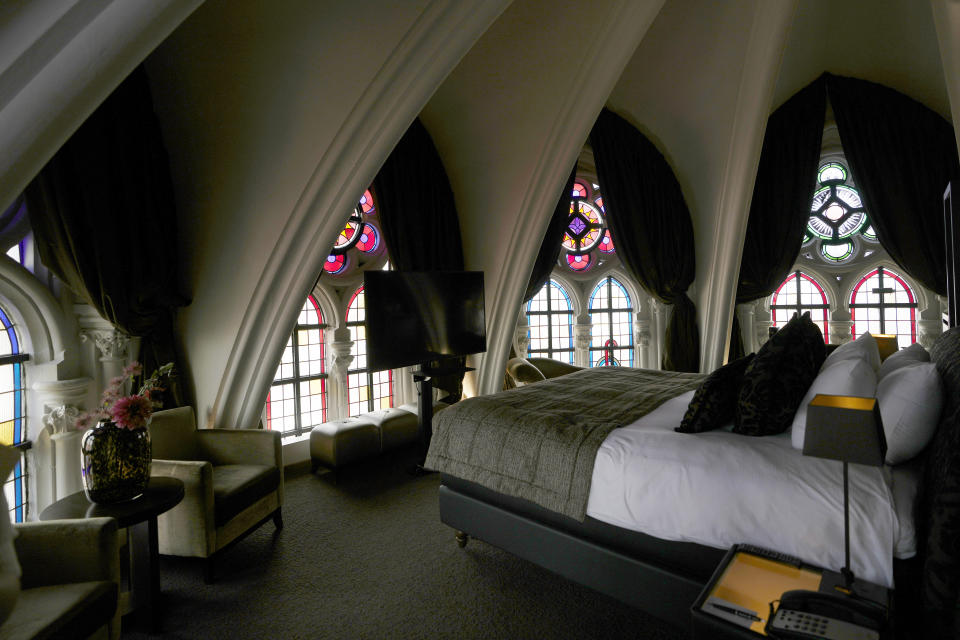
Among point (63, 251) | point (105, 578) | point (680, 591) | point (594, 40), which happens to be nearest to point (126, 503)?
point (105, 578)

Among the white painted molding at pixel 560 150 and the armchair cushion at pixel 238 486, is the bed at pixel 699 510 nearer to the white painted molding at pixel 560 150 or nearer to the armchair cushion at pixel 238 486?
the armchair cushion at pixel 238 486

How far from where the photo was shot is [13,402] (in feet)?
9.87

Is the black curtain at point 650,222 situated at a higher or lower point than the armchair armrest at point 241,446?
higher

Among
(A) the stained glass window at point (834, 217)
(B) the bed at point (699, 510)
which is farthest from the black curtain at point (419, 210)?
(A) the stained glass window at point (834, 217)

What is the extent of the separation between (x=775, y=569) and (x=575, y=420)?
1064 millimetres

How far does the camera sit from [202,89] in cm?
356

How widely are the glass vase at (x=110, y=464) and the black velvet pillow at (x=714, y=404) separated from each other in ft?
7.66

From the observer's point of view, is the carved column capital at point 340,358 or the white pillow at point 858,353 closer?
the white pillow at point 858,353

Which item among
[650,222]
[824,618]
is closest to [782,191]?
[650,222]

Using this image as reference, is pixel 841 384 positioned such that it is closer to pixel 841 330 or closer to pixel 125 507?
pixel 125 507

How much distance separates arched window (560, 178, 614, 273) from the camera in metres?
6.72

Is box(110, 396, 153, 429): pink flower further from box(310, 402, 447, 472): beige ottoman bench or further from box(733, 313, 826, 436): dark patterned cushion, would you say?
box(733, 313, 826, 436): dark patterned cushion


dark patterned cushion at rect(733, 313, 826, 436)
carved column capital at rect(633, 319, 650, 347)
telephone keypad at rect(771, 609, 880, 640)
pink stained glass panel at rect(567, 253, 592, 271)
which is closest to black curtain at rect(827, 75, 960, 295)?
carved column capital at rect(633, 319, 650, 347)

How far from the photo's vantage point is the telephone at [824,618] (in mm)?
1316
